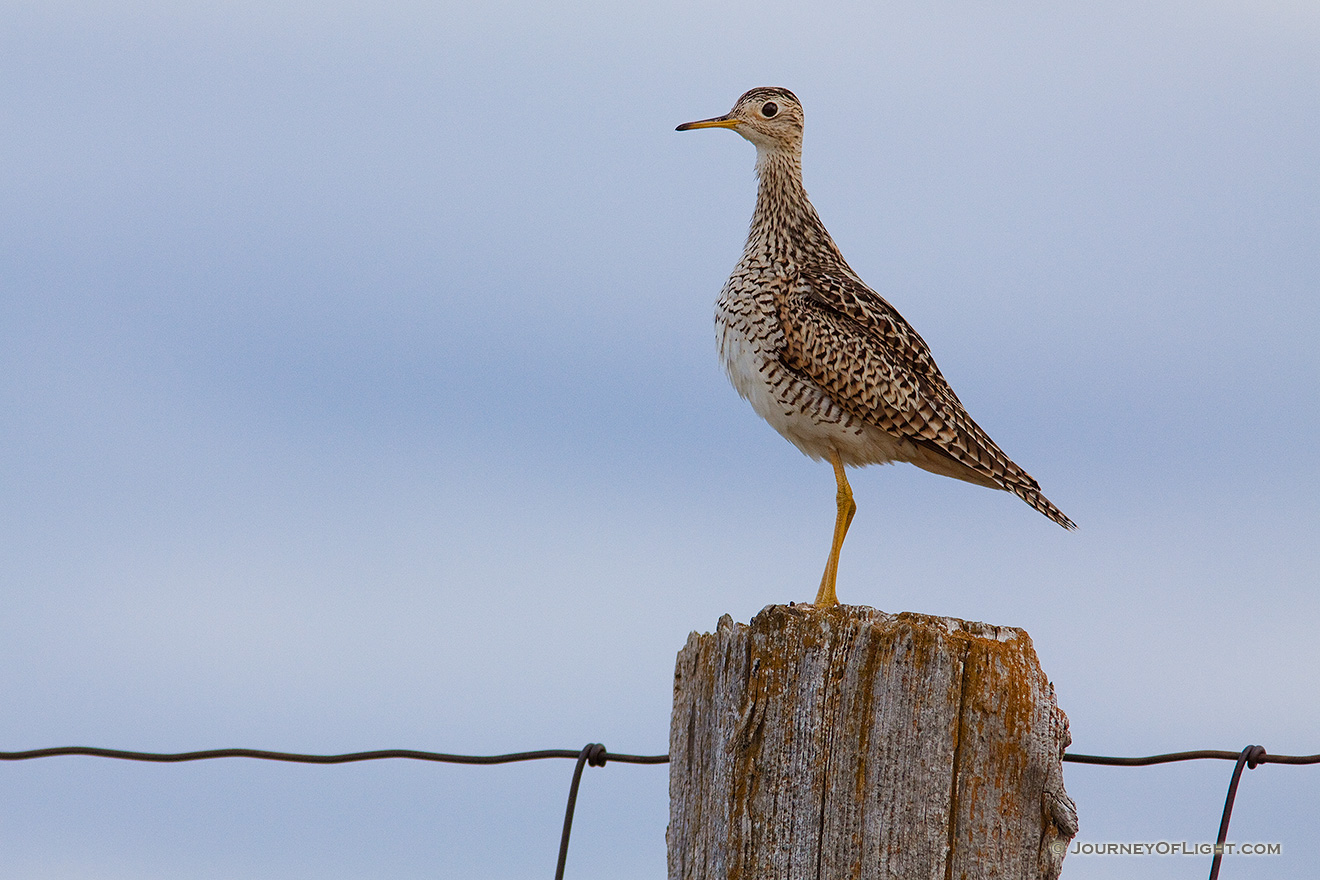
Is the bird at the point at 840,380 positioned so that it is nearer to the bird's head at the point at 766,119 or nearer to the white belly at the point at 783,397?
the white belly at the point at 783,397

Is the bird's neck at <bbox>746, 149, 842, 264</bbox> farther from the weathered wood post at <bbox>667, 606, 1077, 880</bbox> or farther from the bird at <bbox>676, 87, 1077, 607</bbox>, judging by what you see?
the weathered wood post at <bbox>667, 606, 1077, 880</bbox>

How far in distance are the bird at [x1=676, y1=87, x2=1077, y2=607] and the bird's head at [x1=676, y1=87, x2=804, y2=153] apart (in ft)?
3.55

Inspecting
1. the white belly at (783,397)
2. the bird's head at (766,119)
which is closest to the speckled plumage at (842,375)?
the white belly at (783,397)

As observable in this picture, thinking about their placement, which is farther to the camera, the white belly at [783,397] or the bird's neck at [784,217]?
the bird's neck at [784,217]

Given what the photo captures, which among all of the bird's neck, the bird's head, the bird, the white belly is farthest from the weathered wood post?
the bird's head

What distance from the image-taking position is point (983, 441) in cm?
870

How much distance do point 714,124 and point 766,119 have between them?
389mm

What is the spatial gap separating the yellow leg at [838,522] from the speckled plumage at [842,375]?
0.29ft

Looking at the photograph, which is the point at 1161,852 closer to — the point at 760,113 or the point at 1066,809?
the point at 1066,809

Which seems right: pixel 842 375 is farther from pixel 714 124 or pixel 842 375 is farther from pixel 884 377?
pixel 714 124

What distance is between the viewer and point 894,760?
3.66 metres

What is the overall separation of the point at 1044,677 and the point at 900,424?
15.8ft

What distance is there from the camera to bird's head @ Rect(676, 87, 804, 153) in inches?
389

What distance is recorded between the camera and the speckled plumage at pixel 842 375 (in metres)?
8.40
